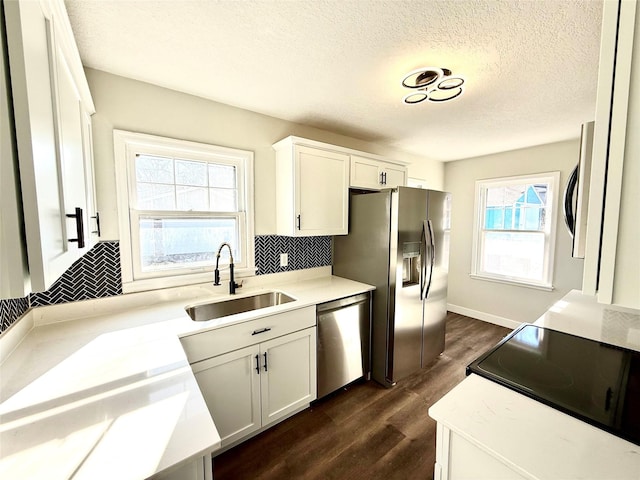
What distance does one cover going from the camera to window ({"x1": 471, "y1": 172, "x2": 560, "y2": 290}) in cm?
328

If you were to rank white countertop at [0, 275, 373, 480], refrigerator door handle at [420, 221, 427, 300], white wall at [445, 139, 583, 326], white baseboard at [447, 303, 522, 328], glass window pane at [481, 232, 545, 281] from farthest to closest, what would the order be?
white baseboard at [447, 303, 522, 328] → glass window pane at [481, 232, 545, 281] → white wall at [445, 139, 583, 326] → refrigerator door handle at [420, 221, 427, 300] → white countertop at [0, 275, 373, 480]

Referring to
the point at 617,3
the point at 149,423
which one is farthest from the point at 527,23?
the point at 149,423

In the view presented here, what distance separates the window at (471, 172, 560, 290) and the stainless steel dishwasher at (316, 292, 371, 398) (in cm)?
247

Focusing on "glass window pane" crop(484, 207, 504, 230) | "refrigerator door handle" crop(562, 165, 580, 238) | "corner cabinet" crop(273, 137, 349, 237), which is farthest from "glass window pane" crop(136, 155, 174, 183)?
"glass window pane" crop(484, 207, 504, 230)

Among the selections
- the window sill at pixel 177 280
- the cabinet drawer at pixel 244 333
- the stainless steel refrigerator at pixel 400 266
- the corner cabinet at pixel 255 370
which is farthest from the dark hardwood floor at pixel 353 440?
the window sill at pixel 177 280

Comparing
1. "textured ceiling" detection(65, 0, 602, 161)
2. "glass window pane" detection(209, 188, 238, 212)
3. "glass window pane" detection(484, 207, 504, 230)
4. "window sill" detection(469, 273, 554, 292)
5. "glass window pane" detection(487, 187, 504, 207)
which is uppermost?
"textured ceiling" detection(65, 0, 602, 161)

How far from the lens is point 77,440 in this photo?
2.44ft

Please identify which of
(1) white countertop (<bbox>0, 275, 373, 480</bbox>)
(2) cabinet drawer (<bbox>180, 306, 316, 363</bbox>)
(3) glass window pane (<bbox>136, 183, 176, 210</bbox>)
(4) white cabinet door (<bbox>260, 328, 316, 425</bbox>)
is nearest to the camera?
(1) white countertop (<bbox>0, 275, 373, 480</bbox>)

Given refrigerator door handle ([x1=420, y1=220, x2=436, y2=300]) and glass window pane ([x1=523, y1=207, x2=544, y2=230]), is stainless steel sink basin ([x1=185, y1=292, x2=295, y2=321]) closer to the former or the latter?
refrigerator door handle ([x1=420, y1=220, x2=436, y2=300])

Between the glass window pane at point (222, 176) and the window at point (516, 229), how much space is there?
3.44m

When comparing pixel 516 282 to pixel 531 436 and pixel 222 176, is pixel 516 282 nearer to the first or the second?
pixel 531 436

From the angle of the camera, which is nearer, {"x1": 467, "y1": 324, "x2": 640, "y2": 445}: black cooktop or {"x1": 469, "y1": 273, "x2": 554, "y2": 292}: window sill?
{"x1": 467, "y1": 324, "x2": 640, "y2": 445}: black cooktop

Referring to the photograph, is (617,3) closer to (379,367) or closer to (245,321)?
(245,321)

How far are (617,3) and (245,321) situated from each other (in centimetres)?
180
